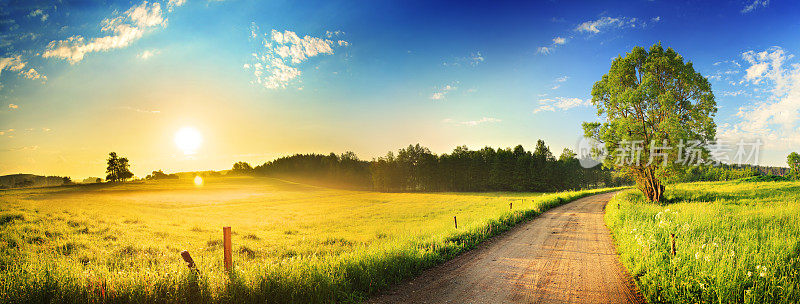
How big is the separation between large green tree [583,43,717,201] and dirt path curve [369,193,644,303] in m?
14.7

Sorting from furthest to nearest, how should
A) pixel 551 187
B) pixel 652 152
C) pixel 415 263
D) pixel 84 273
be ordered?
pixel 551 187 → pixel 652 152 → pixel 415 263 → pixel 84 273

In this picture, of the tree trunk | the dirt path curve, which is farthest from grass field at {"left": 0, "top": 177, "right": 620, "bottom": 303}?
the tree trunk

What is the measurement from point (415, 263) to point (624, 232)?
30.5 feet

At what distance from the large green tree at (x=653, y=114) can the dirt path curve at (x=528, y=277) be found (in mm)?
14729

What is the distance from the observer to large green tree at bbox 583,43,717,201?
21469 mm

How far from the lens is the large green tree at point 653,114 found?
21469mm

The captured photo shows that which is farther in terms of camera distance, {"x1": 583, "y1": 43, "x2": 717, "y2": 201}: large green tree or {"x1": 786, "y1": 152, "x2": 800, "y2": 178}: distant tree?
{"x1": 786, "y1": 152, "x2": 800, "y2": 178}: distant tree

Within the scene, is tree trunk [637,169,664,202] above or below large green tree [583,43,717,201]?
below

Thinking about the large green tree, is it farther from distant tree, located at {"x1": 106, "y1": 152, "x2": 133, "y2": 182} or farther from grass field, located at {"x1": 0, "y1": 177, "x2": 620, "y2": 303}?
distant tree, located at {"x1": 106, "y1": 152, "x2": 133, "y2": 182}

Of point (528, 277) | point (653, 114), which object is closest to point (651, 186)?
point (653, 114)

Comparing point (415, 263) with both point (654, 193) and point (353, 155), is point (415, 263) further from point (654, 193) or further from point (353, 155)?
point (353, 155)

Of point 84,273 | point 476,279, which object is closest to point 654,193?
point 476,279

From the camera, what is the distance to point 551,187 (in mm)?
78625

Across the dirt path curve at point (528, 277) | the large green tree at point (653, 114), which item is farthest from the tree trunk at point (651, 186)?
the dirt path curve at point (528, 277)
